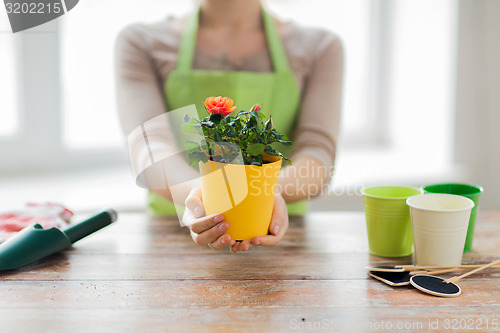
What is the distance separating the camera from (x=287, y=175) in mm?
1159

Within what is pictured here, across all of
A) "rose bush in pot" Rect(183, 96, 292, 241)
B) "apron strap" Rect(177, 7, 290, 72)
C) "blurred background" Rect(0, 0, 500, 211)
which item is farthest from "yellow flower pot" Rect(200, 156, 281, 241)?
"blurred background" Rect(0, 0, 500, 211)

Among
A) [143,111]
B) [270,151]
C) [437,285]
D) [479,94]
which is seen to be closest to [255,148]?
[270,151]

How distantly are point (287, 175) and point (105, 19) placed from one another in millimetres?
1236

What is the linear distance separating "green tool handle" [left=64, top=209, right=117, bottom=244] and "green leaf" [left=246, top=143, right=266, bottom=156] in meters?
0.37

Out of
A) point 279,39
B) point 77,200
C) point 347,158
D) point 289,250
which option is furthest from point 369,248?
point 347,158

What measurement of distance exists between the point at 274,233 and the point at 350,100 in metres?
1.70

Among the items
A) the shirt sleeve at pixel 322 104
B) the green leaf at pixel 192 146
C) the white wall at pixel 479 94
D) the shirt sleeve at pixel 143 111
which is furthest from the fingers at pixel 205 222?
the white wall at pixel 479 94

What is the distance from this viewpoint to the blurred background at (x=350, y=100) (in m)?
1.88

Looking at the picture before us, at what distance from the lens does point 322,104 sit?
1333 mm

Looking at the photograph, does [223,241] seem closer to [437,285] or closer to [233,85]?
[437,285]

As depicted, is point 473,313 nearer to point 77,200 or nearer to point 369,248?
point 369,248

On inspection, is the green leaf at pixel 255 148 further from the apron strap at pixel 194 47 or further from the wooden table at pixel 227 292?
the apron strap at pixel 194 47

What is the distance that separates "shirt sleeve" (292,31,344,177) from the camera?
1252 millimetres

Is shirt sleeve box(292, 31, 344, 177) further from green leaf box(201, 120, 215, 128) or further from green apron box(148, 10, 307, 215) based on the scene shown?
green leaf box(201, 120, 215, 128)
